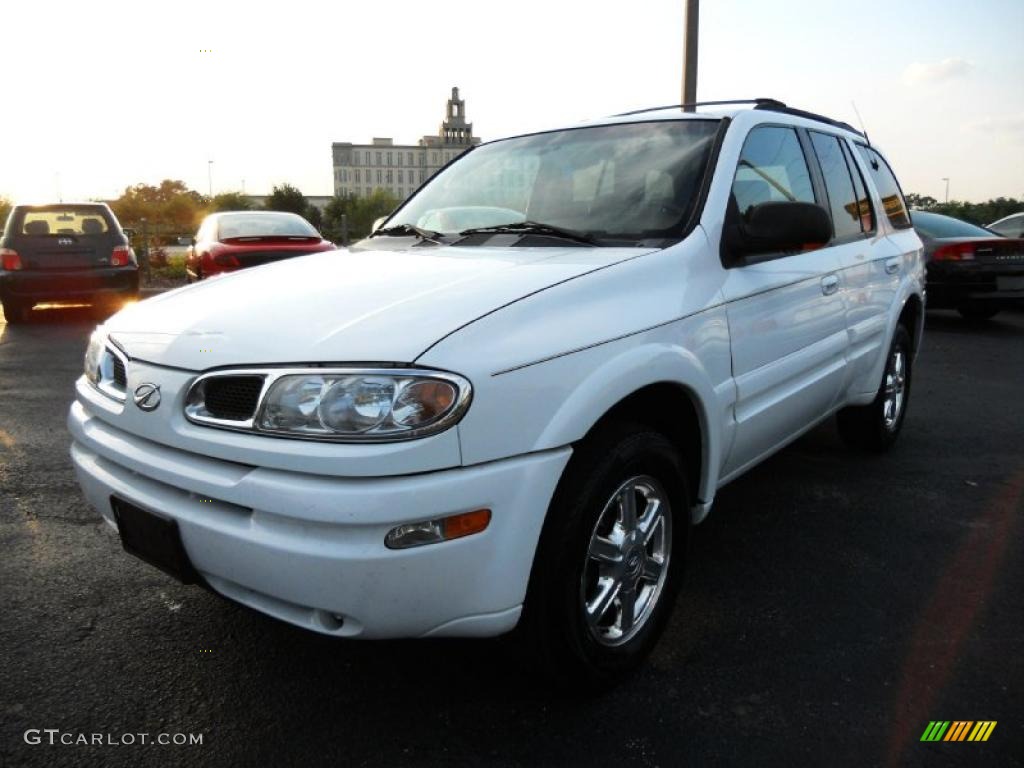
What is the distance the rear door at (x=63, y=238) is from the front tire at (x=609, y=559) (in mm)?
9819

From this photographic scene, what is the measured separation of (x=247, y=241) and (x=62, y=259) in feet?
8.47

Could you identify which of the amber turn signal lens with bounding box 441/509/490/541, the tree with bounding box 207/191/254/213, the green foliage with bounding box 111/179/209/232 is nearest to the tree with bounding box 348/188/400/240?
the tree with bounding box 207/191/254/213

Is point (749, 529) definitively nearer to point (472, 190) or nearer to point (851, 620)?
point (851, 620)

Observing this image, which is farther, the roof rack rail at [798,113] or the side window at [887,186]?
the side window at [887,186]

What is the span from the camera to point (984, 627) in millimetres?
2568

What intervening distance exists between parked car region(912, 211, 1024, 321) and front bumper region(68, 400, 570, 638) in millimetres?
8894

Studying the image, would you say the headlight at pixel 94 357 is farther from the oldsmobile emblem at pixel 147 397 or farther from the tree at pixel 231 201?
the tree at pixel 231 201

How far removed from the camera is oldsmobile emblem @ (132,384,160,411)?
2.05m

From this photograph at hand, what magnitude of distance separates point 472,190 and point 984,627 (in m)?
2.46

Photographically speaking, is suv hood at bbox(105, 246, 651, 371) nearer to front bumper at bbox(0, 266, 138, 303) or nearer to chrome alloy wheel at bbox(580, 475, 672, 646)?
chrome alloy wheel at bbox(580, 475, 672, 646)

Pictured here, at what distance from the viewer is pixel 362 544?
1.70m

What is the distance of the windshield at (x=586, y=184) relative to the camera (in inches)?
106

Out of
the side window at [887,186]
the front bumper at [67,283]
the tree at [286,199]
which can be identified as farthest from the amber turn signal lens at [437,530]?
the tree at [286,199]

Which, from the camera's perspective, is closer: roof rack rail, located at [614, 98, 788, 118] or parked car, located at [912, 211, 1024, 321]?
roof rack rail, located at [614, 98, 788, 118]
